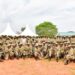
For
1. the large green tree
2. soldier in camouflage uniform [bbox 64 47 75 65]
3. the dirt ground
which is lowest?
the dirt ground

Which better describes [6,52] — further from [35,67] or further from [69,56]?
[69,56]

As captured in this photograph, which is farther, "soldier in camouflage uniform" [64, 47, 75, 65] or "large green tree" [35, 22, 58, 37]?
"large green tree" [35, 22, 58, 37]

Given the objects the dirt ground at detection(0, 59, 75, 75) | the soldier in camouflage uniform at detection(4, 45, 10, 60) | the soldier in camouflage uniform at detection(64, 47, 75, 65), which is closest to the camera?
the dirt ground at detection(0, 59, 75, 75)

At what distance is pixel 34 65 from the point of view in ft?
57.0

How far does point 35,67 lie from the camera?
16.8 metres

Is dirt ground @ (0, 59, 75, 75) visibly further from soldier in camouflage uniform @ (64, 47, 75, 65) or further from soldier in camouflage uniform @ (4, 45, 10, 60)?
soldier in camouflage uniform @ (4, 45, 10, 60)

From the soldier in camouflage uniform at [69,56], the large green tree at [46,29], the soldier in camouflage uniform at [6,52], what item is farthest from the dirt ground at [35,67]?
the large green tree at [46,29]

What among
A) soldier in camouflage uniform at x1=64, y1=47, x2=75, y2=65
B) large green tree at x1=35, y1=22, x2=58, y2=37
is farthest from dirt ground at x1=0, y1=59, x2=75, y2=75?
large green tree at x1=35, y1=22, x2=58, y2=37

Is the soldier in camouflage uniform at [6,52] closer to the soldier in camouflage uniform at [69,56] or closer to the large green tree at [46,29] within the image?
the soldier in camouflage uniform at [69,56]

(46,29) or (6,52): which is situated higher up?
(46,29)

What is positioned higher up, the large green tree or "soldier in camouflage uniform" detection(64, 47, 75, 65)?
the large green tree

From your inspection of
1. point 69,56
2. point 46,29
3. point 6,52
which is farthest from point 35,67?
point 46,29

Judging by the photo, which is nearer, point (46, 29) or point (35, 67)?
point (35, 67)

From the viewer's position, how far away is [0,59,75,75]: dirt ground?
614 inches
